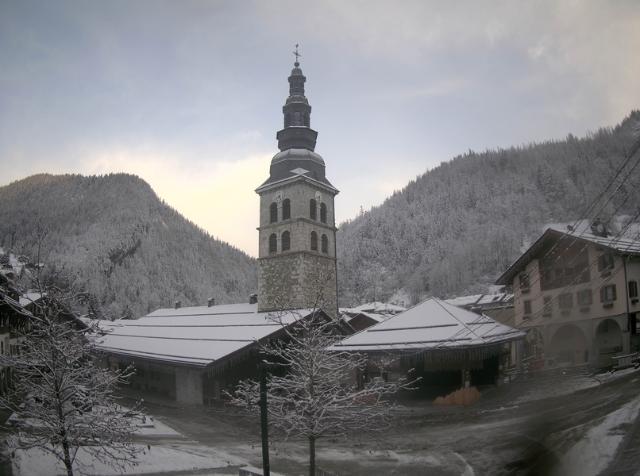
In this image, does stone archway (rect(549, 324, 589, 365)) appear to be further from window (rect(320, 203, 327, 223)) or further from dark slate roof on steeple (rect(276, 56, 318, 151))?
dark slate roof on steeple (rect(276, 56, 318, 151))

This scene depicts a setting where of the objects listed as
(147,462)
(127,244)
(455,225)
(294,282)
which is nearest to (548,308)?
(294,282)

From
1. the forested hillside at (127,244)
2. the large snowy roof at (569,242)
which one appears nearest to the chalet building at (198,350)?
the large snowy roof at (569,242)

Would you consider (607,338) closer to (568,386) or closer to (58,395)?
(568,386)

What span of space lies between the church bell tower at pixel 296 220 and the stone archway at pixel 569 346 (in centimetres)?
1622

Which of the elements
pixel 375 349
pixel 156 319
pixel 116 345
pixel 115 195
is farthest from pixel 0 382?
pixel 115 195

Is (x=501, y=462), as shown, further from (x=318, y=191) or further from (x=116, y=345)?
(x=116, y=345)

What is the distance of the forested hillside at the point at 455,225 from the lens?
382ft

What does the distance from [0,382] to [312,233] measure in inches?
872

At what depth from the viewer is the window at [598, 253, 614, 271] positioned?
1264 inches

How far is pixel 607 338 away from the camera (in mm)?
33781

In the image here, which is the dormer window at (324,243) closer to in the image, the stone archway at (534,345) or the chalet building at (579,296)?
the chalet building at (579,296)

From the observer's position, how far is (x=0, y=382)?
2598cm

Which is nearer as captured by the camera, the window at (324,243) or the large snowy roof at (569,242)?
the large snowy roof at (569,242)

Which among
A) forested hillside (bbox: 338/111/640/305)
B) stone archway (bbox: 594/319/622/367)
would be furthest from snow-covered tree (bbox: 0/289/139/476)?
forested hillside (bbox: 338/111/640/305)
